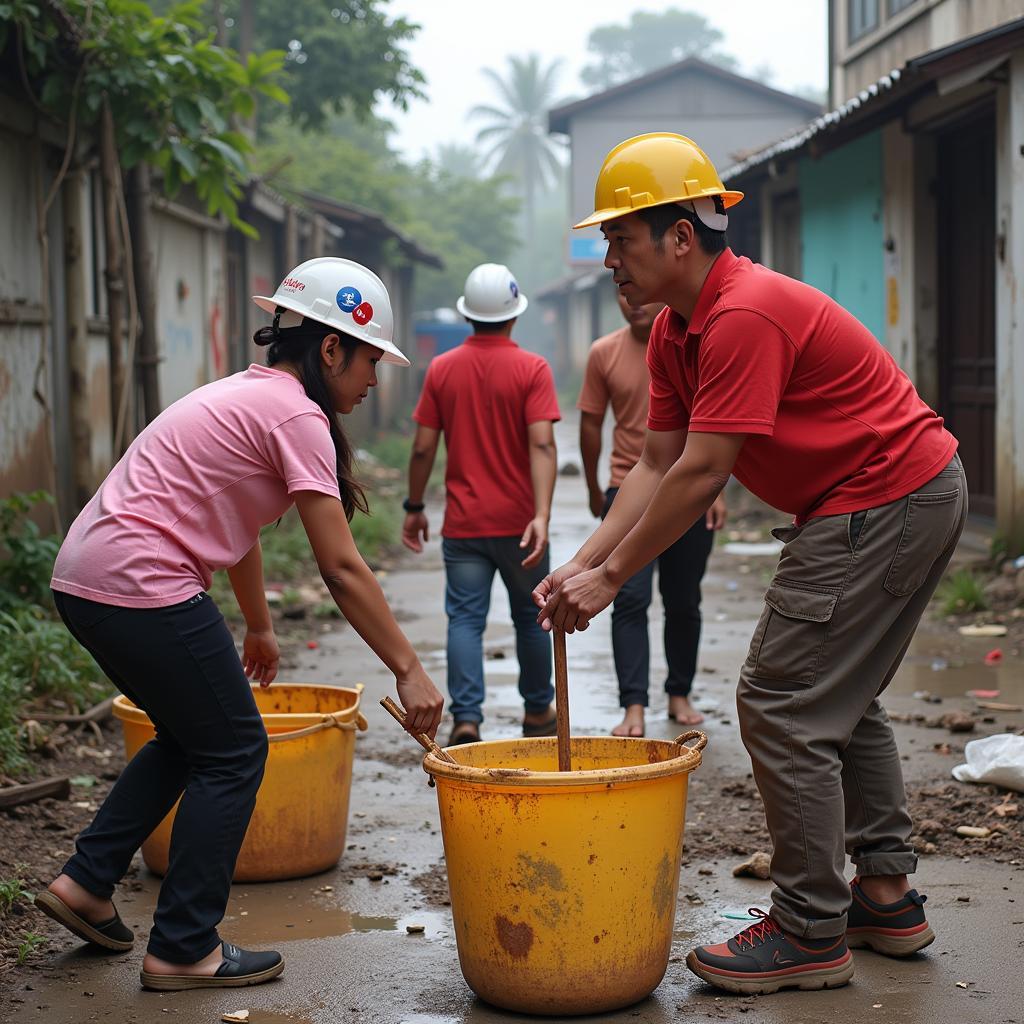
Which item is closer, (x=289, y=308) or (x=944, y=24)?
(x=289, y=308)

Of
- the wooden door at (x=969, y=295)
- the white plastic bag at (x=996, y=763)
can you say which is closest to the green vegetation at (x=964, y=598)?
the wooden door at (x=969, y=295)

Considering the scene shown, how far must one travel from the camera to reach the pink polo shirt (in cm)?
340

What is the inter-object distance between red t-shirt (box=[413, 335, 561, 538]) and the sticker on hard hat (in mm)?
2470

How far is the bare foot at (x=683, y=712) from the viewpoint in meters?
6.30

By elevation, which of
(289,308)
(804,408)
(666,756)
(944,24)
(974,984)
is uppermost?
(944,24)

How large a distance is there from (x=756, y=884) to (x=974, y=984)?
909 mm

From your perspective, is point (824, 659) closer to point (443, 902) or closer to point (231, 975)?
point (443, 902)

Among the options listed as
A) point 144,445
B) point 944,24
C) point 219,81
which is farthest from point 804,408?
point 944,24

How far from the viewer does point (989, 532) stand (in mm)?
10602

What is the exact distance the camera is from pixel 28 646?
20.6 ft

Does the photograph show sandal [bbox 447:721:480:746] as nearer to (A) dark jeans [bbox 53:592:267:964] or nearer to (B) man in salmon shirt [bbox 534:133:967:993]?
(A) dark jeans [bbox 53:592:267:964]

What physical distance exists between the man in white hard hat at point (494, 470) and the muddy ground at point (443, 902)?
0.52 meters

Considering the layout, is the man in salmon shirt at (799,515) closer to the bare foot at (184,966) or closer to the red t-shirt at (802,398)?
the red t-shirt at (802,398)

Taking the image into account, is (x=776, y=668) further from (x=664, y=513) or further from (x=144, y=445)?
(x=144, y=445)
